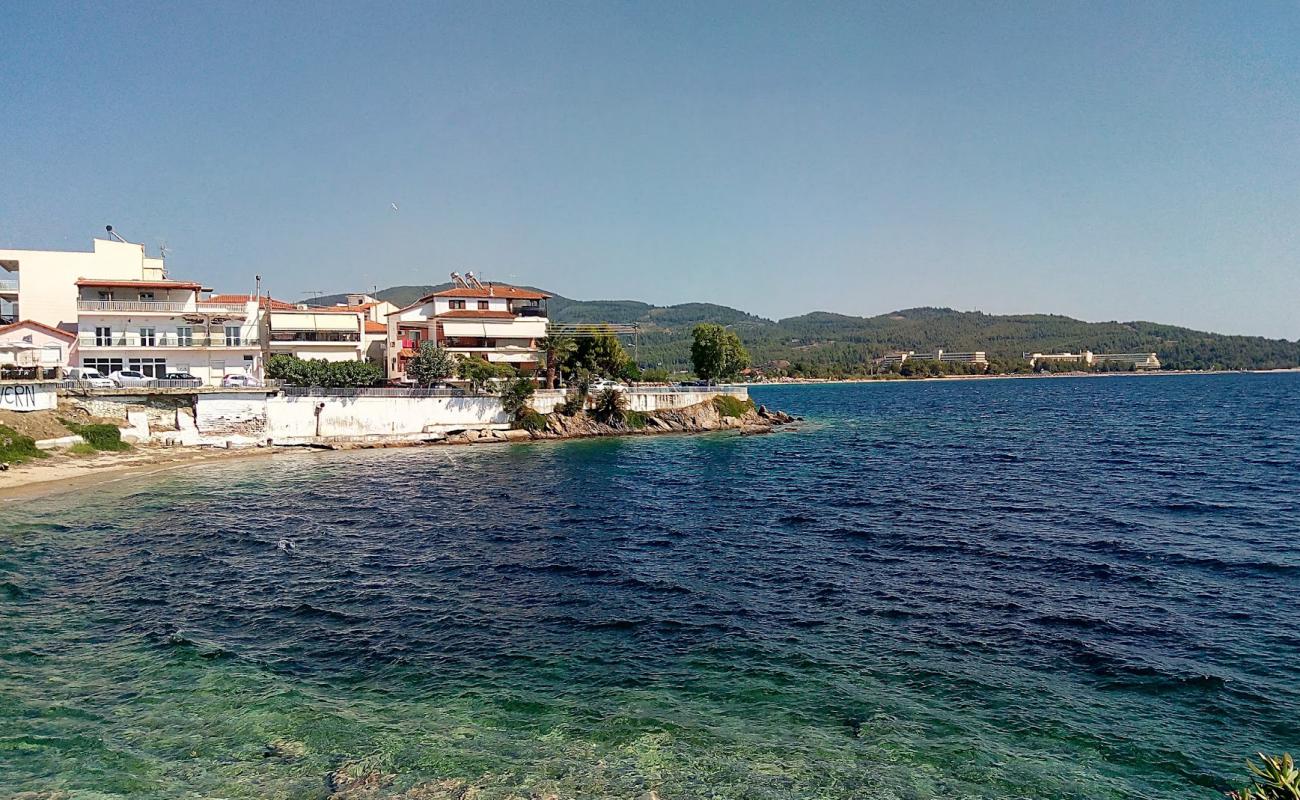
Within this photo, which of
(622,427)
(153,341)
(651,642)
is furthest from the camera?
(622,427)

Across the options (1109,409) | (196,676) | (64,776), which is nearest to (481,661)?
(196,676)

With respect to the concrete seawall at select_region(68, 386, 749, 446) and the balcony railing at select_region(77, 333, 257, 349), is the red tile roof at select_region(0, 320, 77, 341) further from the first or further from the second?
the concrete seawall at select_region(68, 386, 749, 446)

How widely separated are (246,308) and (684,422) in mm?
44604

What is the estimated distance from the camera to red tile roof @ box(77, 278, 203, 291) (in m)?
64.9

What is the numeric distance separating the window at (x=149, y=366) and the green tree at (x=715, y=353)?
60558 millimetres

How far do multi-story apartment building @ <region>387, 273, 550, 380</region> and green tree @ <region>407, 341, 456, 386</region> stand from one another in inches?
243

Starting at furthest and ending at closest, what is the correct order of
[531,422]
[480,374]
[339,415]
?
[531,422]
[480,374]
[339,415]

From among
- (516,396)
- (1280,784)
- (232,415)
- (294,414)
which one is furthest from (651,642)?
(516,396)

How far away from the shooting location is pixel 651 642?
2092 centimetres

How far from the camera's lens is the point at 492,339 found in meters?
84.4

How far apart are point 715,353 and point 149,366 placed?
6382cm

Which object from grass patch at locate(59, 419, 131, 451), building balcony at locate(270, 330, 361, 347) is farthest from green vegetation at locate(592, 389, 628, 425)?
grass patch at locate(59, 419, 131, 451)

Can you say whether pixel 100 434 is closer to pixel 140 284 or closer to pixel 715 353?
pixel 140 284

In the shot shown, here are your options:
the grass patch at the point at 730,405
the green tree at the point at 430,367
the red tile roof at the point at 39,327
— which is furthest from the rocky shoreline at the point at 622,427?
the red tile roof at the point at 39,327
